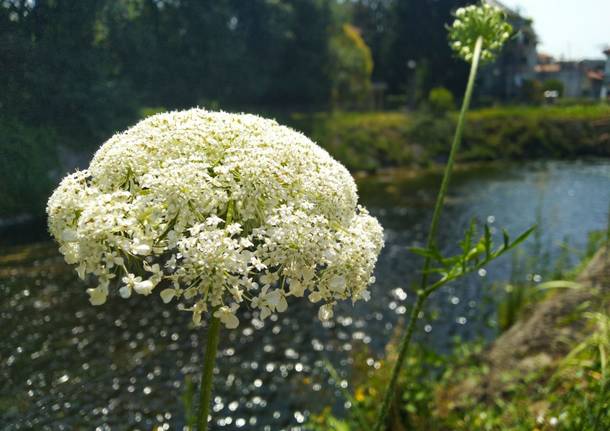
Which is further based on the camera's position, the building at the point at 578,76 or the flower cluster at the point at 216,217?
the building at the point at 578,76

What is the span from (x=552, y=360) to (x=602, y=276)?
0.99 metres

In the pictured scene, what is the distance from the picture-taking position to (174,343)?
9180 millimetres

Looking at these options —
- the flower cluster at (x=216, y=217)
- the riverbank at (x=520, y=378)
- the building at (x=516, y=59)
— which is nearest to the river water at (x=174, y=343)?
the riverbank at (x=520, y=378)

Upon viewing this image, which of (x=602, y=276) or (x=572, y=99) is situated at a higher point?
→ (x=572, y=99)

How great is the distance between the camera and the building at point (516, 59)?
3234 millimetres

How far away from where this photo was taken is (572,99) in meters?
4.29

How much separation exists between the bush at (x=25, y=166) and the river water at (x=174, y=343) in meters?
0.58

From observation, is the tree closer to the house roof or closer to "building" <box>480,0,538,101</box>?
"building" <box>480,0,538,101</box>

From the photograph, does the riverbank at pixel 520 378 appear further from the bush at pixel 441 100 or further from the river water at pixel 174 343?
the bush at pixel 441 100

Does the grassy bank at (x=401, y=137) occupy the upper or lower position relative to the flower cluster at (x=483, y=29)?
lower

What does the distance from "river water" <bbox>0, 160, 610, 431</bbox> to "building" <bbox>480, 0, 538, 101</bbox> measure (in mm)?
1475

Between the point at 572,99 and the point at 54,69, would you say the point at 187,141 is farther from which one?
the point at 572,99

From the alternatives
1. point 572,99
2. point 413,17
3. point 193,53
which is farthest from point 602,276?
point 413,17

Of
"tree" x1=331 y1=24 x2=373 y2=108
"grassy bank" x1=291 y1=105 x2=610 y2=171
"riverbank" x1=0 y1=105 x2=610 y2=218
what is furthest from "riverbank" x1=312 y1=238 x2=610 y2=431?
"tree" x1=331 y1=24 x2=373 y2=108
